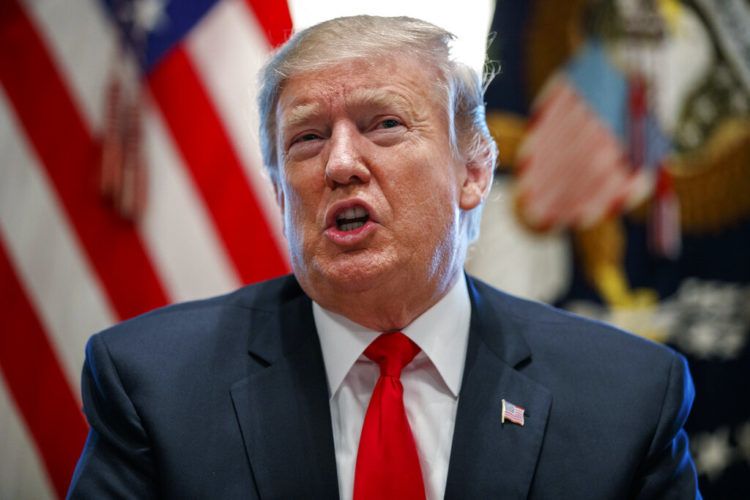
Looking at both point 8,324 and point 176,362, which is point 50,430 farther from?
point 176,362

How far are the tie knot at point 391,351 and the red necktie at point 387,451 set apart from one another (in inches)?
0.8

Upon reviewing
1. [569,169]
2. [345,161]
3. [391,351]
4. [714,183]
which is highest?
[345,161]

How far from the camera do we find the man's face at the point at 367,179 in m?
1.63

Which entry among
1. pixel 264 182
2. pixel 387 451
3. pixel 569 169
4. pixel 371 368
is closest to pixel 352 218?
pixel 371 368

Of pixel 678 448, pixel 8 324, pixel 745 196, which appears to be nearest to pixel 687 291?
pixel 745 196

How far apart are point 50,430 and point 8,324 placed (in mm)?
429

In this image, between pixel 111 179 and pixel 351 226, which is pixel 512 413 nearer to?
pixel 351 226

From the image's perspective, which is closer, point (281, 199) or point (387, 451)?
point (387, 451)

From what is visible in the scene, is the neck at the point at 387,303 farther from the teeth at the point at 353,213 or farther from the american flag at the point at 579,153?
the american flag at the point at 579,153

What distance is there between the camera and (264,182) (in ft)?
10.2

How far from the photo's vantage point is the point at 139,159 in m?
3.03

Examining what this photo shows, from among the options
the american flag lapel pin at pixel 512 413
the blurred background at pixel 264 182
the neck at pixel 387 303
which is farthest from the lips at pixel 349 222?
the blurred background at pixel 264 182

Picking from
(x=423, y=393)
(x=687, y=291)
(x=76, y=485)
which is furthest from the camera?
(x=687, y=291)

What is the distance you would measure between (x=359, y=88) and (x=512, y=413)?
776 millimetres
